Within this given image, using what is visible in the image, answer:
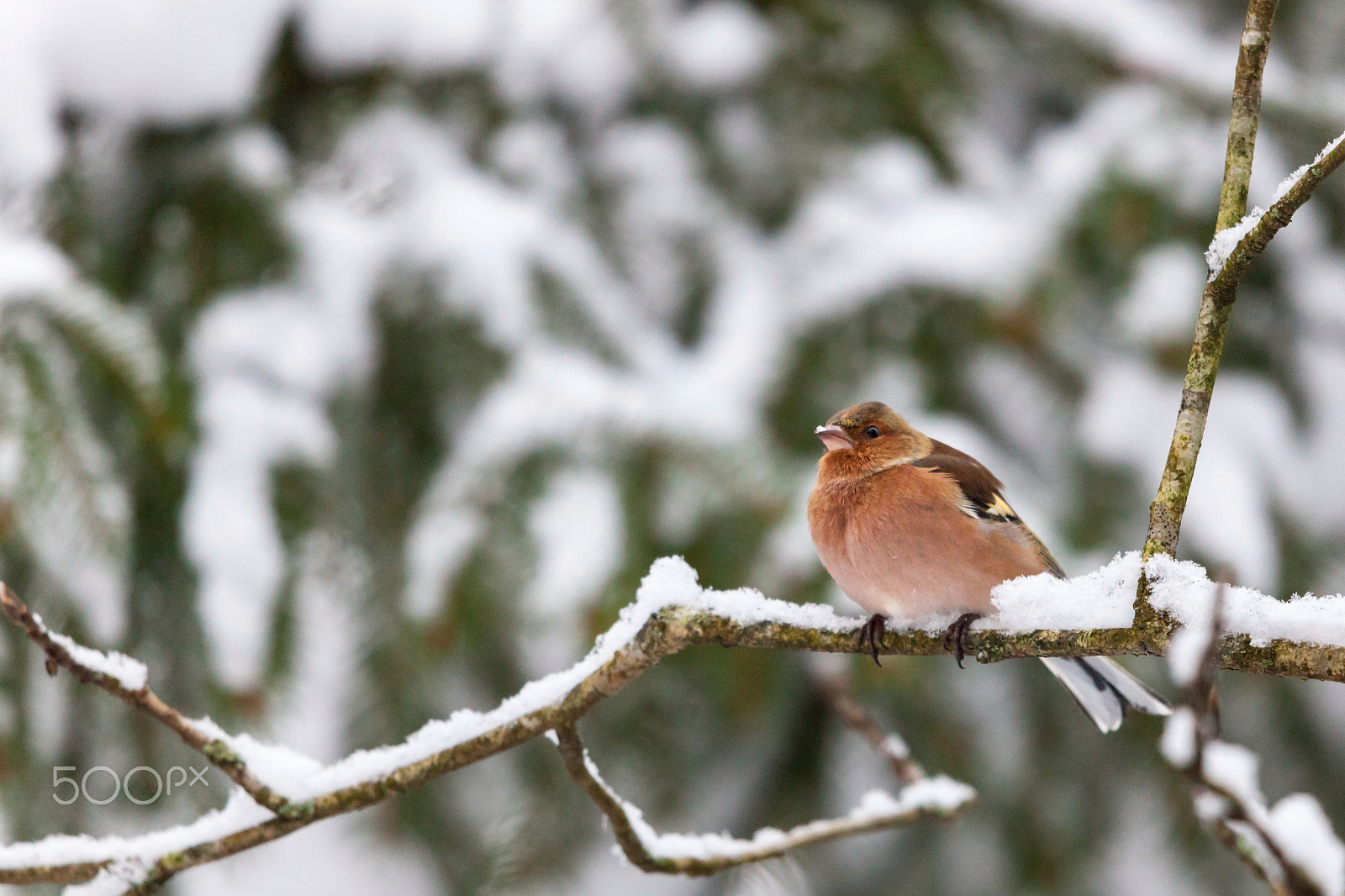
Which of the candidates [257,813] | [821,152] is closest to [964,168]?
[821,152]

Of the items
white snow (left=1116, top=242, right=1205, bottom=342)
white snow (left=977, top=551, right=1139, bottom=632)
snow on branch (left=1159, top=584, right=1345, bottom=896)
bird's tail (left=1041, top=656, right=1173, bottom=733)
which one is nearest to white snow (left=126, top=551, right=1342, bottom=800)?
white snow (left=977, top=551, right=1139, bottom=632)

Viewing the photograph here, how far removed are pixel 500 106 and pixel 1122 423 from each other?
161 cm

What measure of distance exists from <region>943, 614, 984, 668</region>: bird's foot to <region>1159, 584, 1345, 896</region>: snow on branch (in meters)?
0.26

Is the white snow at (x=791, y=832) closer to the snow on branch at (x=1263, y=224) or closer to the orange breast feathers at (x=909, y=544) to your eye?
the orange breast feathers at (x=909, y=544)

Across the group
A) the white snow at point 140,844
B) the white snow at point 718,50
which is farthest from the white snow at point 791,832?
the white snow at point 718,50

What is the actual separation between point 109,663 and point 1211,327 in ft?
3.14

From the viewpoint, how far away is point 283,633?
79.7 inches

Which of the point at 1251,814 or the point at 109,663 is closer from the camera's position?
the point at 1251,814

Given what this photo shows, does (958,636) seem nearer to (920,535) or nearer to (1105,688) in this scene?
(920,535)

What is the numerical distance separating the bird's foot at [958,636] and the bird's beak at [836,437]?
560 millimetres

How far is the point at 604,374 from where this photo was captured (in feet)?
7.46

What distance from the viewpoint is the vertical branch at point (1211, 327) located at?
839 millimetres

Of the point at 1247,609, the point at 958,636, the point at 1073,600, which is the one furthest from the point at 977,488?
the point at 1247,609

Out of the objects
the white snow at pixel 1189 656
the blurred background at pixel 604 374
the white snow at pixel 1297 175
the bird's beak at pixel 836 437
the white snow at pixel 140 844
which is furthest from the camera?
the blurred background at pixel 604 374
